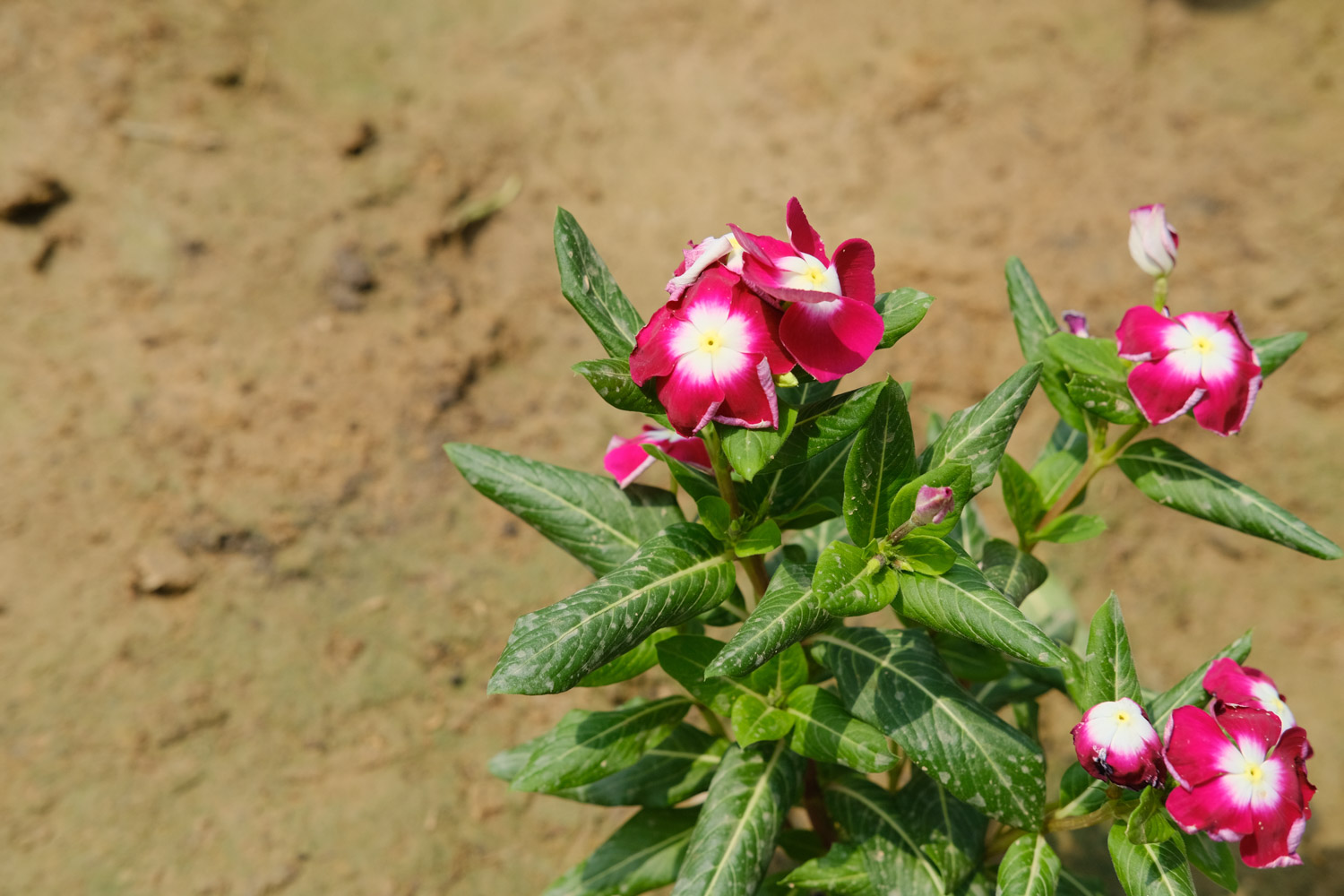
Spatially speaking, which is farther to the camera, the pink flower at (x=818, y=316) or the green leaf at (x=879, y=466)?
the green leaf at (x=879, y=466)

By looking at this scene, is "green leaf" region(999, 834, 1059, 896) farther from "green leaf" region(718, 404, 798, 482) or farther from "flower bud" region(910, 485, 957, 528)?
"green leaf" region(718, 404, 798, 482)

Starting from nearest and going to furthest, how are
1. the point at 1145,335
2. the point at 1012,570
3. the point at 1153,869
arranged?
the point at 1153,869 → the point at 1145,335 → the point at 1012,570

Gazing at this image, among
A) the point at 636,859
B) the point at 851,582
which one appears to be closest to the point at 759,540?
the point at 851,582

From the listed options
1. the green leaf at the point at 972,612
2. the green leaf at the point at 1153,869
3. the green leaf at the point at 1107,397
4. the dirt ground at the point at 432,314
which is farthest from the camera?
the dirt ground at the point at 432,314

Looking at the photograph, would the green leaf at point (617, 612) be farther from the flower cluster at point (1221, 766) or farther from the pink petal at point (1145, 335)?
the pink petal at point (1145, 335)

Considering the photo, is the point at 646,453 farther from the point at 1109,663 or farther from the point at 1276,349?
the point at 1276,349

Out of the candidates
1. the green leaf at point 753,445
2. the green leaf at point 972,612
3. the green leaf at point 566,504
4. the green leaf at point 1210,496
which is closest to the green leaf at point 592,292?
the green leaf at point 753,445

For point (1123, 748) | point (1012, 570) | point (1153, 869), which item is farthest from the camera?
point (1012, 570)
